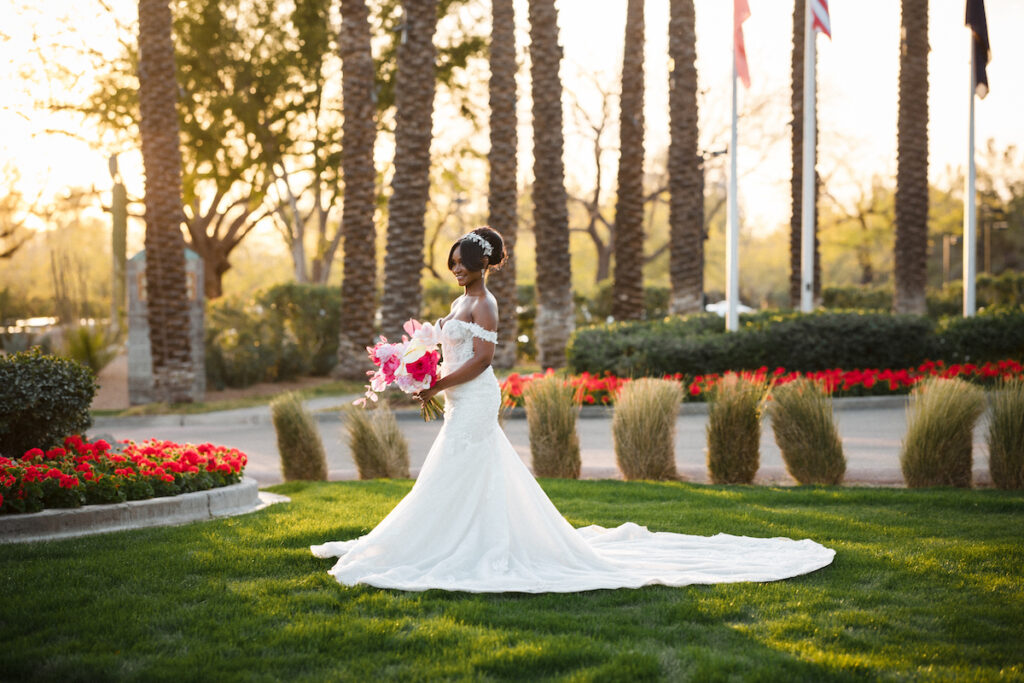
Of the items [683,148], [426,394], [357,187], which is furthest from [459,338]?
[683,148]

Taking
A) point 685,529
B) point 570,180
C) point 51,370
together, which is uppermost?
point 570,180

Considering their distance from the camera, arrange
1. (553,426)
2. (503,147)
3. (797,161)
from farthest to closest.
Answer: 1. (797,161)
2. (503,147)
3. (553,426)

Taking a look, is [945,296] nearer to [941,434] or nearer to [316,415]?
[316,415]

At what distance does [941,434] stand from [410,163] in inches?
478

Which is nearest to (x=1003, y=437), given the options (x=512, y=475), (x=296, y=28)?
(x=512, y=475)

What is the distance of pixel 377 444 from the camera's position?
1023 centimetres

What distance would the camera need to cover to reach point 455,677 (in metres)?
4.30

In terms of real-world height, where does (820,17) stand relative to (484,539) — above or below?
above

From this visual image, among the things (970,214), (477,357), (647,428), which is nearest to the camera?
(477,357)

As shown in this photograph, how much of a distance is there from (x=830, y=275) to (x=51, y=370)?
7583 cm

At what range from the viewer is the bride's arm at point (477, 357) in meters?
6.19

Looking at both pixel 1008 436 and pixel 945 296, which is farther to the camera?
pixel 945 296

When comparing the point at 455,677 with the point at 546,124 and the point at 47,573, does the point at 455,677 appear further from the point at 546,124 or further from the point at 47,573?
the point at 546,124

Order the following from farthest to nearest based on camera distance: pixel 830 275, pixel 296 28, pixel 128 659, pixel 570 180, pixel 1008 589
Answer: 1. pixel 830 275
2. pixel 570 180
3. pixel 296 28
4. pixel 1008 589
5. pixel 128 659
